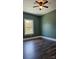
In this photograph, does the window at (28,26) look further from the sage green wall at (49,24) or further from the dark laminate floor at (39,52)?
the dark laminate floor at (39,52)

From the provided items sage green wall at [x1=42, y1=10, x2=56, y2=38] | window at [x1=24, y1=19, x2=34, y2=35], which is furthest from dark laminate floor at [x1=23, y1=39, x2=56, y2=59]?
window at [x1=24, y1=19, x2=34, y2=35]

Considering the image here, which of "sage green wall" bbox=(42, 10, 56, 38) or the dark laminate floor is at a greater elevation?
"sage green wall" bbox=(42, 10, 56, 38)

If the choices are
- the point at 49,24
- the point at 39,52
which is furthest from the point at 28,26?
the point at 39,52

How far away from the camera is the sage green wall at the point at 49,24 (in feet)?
24.3

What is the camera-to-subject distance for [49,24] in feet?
26.2

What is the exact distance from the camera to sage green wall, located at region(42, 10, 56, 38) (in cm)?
741

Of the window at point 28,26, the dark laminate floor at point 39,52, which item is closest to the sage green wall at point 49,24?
the window at point 28,26

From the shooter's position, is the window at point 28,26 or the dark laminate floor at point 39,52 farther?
the window at point 28,26

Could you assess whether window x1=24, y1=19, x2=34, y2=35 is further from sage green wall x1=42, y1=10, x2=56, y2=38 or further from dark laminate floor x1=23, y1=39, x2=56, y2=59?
dark laminate floor x1=23, y1=39, x2=56, y2=59

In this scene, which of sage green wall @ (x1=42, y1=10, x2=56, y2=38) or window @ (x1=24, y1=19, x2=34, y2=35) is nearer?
sage green wall @ (x1=42, y1=10, x2=56, y2=38)

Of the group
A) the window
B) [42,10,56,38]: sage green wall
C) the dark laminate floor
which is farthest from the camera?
the window
